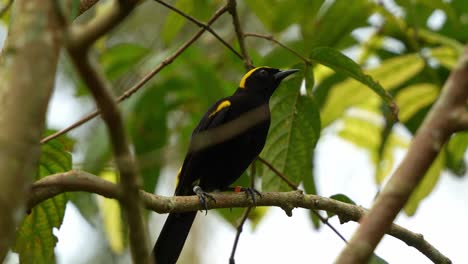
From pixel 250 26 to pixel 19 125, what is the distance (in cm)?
710

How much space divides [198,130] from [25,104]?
9.63ft

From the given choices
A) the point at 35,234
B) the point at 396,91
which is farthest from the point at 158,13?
the point at 35,234

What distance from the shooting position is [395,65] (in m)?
4.25

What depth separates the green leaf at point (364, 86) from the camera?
4.18 meters

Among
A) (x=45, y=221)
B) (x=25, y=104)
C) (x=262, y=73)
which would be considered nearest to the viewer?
(x=25, y=104)

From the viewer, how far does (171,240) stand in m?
3.84

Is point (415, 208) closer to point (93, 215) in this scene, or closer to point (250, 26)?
point (93, 215)

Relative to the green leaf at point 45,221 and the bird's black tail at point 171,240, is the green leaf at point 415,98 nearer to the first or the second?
the bird's black tail at point 171,240

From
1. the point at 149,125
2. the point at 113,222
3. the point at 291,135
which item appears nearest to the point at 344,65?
→ the point at 291,135

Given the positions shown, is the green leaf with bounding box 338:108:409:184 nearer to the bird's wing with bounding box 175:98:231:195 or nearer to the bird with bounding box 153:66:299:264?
the bird with bounding box 153:66:299:264

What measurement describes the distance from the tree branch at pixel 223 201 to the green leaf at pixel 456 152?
142 cm

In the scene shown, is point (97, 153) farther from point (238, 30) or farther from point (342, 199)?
point (342, 199)

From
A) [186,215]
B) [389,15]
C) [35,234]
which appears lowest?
[35,234]

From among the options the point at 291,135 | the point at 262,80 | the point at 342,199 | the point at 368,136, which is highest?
the point at 262,80
